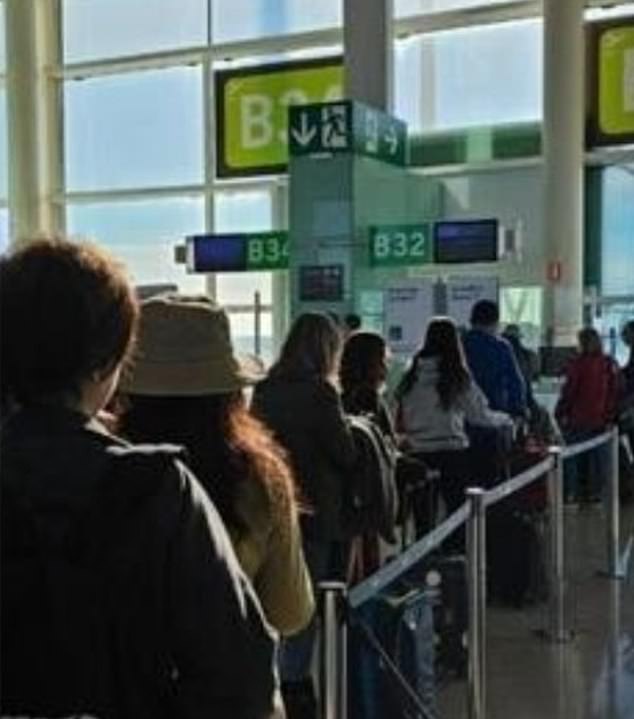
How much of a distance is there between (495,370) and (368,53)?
6.87 m

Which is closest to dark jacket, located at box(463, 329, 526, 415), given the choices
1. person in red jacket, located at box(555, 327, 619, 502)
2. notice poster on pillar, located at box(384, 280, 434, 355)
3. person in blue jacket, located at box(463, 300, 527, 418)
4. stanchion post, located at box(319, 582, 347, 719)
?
person in blue jacket, located at box(463, 300, 527, 418)

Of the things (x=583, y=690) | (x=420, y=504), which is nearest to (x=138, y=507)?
(x=583, y=690)

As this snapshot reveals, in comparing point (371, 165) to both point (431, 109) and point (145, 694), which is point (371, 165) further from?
point (145, 694)

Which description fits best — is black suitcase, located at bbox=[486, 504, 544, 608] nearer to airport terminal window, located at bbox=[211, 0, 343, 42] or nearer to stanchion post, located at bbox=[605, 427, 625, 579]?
stanchion post, located at bbox=[605, 427, 625, 579]

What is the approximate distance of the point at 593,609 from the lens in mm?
6105

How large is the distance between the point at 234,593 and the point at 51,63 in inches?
699

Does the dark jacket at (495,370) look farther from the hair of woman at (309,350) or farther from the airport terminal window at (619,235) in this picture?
the airport terminal window at (619,235)

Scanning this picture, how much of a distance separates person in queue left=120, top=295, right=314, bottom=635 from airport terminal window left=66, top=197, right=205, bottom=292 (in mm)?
15235

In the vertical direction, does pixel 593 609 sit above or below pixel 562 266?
below

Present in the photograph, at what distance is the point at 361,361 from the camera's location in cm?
535

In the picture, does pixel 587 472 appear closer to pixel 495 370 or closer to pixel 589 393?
pixel 495 370

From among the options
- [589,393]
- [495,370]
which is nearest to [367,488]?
[495,370]

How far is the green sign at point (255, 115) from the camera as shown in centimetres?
1677

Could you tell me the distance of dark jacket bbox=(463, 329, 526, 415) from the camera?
7066mm
